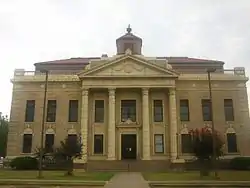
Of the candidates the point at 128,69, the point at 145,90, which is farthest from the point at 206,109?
the point at 128,69

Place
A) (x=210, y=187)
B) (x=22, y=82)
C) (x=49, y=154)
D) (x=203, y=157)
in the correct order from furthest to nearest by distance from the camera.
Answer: (x=22, y=82) → (x=49, y=154) → (x=203, y=157) → (x=210, y=187)

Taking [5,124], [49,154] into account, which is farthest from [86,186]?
[5,124]

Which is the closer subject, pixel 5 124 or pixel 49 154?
pixel 49 154

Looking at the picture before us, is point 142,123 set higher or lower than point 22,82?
lower

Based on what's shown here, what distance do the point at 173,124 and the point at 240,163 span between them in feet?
32.5

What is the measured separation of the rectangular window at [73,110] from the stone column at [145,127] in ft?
32.8

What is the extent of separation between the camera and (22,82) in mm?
51156

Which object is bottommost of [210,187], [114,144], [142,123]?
[210,187]

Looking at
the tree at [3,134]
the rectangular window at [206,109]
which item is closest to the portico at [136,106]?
the rectangular window at [206,109]

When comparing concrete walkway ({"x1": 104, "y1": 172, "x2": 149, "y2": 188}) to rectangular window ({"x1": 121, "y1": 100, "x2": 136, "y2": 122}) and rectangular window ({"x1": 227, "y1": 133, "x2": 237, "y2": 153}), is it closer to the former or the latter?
rectangular window ({"x1": 121, "y1": 100, "x2": 136, "y2": 122})

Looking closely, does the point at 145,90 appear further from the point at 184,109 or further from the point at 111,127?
the point at 111,127

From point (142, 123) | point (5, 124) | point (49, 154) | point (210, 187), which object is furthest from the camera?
point (5, 124)

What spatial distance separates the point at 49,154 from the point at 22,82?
12555mm

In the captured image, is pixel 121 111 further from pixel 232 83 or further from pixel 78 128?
pixel 232 83
